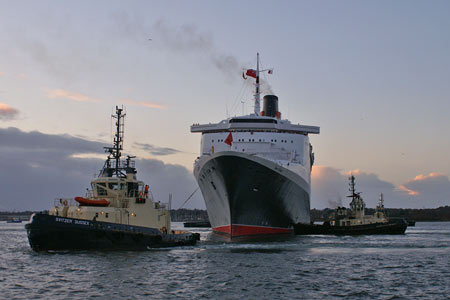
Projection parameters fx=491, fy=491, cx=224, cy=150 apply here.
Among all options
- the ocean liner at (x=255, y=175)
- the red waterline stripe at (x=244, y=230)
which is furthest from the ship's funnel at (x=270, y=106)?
the red waterline stripe at (x=244, y=230)

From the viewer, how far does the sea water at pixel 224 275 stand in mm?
19516

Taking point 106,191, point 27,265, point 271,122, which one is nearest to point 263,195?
point 271,122

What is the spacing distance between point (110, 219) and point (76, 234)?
2.68m

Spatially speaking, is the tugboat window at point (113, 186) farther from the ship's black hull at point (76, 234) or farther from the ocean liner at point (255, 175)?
the ocean liner at point (255, 175)

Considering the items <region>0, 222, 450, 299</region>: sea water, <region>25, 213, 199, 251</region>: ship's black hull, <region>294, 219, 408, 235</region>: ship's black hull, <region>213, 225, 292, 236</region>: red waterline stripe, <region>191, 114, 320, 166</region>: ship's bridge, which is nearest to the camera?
<region>0, 222, 450, 299</region>: sea water

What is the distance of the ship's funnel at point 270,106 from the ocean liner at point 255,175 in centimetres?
808

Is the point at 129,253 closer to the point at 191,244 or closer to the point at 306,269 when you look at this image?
the point at 191,244

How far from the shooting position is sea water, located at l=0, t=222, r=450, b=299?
64.0 feet

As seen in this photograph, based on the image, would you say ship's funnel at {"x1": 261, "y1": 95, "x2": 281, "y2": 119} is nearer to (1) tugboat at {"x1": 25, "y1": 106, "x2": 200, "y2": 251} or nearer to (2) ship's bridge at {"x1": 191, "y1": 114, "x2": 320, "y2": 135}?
(2) ship's bridge at {"x1": 191, "y1": 114, "x2": 320, "y2": 135}

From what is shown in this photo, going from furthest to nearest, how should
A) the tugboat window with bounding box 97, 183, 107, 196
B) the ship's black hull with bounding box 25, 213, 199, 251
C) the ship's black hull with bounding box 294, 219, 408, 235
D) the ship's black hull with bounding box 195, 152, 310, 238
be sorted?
the ship's black hull with bounding box 294, 219, 408, 235, the ship's black hull with bounding box 195, 152, 310, 238, the tugboat window with bounding box 97, 183, 107, 196, the ship's black hull with bounding box 25, 213, 199, 251

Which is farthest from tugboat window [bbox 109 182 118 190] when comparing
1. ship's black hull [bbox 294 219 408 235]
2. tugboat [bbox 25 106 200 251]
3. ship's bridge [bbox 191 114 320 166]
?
ship's black hull [bbox 294 219 408 235]

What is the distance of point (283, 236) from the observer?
48.9 meters

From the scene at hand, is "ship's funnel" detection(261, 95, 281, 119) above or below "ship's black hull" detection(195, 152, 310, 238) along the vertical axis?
above

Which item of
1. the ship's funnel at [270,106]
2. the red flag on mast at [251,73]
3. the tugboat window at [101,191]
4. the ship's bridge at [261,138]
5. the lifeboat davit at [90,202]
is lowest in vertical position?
the lifeboat davit at [90,202]
